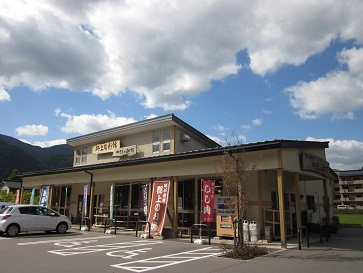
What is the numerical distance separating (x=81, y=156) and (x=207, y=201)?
15.8m

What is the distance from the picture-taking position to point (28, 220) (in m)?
15.2

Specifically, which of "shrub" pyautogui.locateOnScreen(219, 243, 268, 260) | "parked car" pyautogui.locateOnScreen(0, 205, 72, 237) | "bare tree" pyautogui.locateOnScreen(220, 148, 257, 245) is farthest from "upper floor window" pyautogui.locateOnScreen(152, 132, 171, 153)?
"shrub" pyautogui.locateOnScreen(219, 243, 268, 260)

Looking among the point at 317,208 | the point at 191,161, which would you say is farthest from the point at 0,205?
the point at 317,208

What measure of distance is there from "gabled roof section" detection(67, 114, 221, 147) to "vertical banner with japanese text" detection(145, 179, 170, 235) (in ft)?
17.3

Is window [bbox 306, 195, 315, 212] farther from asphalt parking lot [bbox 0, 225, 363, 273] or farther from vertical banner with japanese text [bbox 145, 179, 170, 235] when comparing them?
vertical banner with japanese text [bbox 145, 179, 170, 235]

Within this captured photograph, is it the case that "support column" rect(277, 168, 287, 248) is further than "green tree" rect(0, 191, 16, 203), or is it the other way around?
"green tree" rect(0, 191, 16, 203)

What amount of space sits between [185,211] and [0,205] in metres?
12.0

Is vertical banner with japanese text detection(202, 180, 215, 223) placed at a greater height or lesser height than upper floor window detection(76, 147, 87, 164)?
lesser

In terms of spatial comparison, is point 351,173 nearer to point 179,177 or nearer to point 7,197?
point 179,177

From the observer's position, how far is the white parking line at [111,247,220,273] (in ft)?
27.0

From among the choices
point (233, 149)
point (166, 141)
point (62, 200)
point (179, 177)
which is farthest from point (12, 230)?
point (62, 200)

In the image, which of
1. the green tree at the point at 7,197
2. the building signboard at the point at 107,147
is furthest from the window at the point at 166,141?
the green tree at the point at 7,197

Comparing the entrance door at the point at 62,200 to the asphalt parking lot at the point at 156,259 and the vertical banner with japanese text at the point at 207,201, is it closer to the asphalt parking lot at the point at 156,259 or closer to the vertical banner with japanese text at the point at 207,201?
the asphalt parking lot at the point at 156,259

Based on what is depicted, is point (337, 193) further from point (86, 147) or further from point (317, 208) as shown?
point (86, 147)
